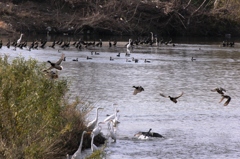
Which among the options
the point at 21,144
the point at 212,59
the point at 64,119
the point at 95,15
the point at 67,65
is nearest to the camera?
the point at 21,144

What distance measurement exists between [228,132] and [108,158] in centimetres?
604

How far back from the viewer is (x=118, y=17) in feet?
209

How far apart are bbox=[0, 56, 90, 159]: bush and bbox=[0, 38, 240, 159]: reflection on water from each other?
139 centimetres

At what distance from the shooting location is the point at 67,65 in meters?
37.9

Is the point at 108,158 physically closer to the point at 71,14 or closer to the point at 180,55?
the point at 180,55

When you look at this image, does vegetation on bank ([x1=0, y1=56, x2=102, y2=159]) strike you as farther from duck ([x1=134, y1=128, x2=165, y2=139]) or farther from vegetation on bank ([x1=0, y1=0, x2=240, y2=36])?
vegetation on bank ([x1=0, y1=0, x2=240, y2=36])

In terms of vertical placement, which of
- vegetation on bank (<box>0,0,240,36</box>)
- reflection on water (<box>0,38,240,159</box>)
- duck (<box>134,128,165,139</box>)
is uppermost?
vegetation on bank (<box>0,0,240,36</box>)

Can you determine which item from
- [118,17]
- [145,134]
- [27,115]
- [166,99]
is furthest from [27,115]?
[118,17]

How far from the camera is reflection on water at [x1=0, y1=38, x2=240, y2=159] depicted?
18.5m

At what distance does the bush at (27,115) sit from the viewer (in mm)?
11076

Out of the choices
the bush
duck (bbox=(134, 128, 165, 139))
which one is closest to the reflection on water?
duck (bbox=(134, 128, 165, 139))

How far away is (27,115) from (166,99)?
1597 cm

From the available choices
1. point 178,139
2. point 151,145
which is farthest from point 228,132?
point 151,145

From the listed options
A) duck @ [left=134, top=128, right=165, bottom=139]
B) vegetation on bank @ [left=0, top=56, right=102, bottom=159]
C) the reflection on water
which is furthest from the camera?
duck @ [left=134, top=128, right=165, bottom=139]
